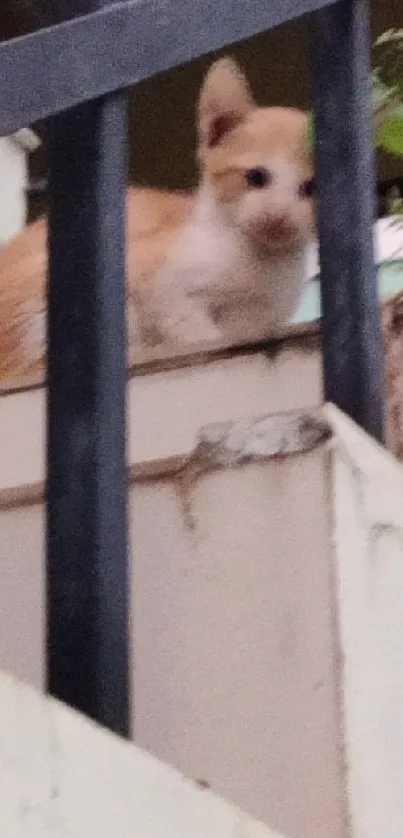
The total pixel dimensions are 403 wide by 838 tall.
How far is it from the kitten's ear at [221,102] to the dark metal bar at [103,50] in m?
0.89

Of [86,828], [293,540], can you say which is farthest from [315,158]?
[86,828]

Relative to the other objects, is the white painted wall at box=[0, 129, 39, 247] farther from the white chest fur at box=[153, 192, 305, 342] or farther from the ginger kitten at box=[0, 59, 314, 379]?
the white chest fur at box=[153, 192, 305, 342]

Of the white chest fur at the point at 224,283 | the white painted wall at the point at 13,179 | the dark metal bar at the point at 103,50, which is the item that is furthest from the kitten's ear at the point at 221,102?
the dark metal bar at the point at 103,50

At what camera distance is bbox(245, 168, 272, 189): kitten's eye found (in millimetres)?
1509

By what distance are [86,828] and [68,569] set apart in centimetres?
11

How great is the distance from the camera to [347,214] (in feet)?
2.34

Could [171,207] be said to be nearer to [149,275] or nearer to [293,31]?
[149,275]

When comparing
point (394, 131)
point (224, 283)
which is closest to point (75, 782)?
point (394, 131)

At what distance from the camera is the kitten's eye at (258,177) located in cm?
151

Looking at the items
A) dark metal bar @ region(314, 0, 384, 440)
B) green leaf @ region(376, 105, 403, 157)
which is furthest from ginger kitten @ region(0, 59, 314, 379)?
dark metal bar @ region(314, 0, 384, 440)

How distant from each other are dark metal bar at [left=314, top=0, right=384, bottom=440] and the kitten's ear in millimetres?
747

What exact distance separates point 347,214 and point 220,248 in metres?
0.78

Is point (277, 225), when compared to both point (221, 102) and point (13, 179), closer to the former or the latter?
point (221, 102)

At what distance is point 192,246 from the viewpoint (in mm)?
1492
